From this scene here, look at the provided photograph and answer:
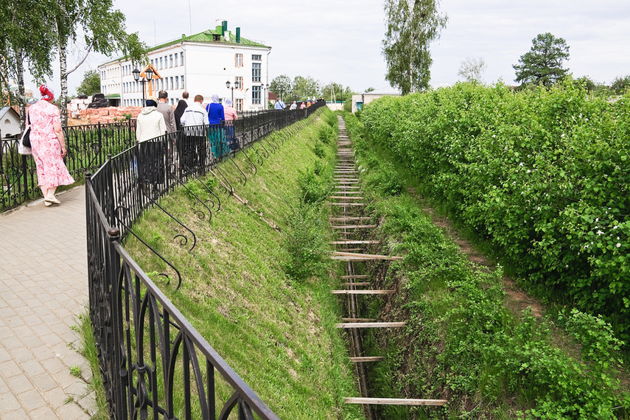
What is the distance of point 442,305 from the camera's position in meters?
7.74

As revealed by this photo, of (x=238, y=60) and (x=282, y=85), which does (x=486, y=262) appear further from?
(x=282, y=85)

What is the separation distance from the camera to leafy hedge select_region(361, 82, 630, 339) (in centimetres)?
598

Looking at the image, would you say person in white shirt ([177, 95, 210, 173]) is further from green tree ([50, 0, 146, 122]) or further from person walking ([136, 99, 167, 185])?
green tree ([50, 0, 146, 122])

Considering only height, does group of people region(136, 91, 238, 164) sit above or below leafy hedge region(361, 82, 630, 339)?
above

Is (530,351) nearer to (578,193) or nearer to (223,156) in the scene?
(578,193)

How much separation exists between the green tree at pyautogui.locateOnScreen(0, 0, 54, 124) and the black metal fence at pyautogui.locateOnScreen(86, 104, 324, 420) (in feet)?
40.0

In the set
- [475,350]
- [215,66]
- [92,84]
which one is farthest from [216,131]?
[92,84]

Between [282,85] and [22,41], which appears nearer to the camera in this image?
[22,41]

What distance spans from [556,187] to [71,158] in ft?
34.5

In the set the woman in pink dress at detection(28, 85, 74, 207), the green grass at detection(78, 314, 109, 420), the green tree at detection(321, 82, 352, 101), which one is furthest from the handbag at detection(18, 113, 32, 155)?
the green tree at detection(321, 82, 352, 101)

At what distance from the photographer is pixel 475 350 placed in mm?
6379

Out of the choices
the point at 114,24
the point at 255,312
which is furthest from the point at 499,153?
the point at 114,24

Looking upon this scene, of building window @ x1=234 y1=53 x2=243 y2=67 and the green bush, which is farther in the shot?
building window @ x1=234 y1=53 x2=243 y2=67

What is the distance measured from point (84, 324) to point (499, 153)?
722 centimetres
